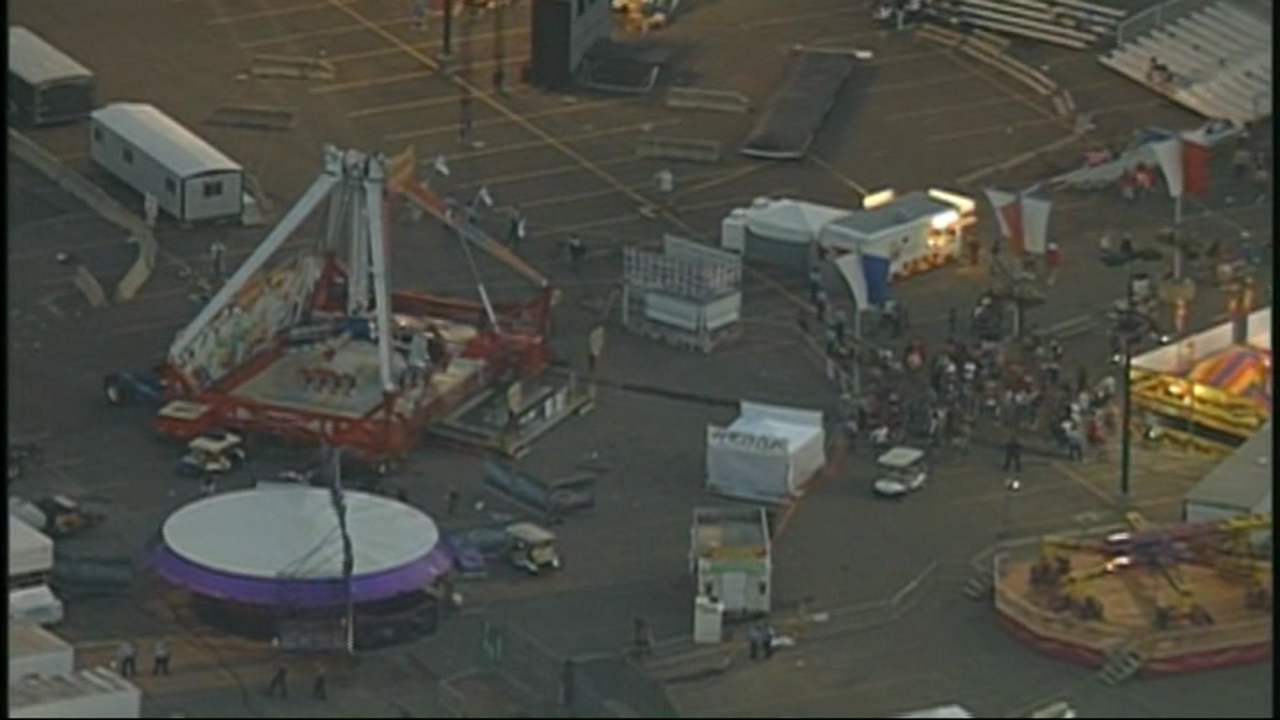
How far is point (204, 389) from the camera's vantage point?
293 ft

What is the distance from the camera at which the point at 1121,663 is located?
7994 centimetres

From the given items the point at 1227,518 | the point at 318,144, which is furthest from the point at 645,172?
the point at 1227,518

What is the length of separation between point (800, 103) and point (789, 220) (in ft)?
27.0

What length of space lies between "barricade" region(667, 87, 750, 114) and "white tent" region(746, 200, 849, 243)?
7859mm

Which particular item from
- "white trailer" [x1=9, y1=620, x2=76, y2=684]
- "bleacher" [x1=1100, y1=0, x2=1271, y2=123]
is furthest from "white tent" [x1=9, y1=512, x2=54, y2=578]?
"bleacher" [x1=1100, y1=0, x2=1271, y2=123]

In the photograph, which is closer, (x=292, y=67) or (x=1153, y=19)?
(x=292, y=67)

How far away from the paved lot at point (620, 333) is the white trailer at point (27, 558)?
0.89m

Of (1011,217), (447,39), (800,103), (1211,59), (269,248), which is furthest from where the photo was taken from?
(447,39)

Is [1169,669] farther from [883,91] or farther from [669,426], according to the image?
[883,91]

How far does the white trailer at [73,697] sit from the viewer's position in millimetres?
75312

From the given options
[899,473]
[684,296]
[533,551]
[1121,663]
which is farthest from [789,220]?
[1121,663]

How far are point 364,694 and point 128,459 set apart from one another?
993 cm

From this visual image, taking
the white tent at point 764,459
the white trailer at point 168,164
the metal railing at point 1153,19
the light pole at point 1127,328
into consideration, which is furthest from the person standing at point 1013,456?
the metal railing at point 1153,19

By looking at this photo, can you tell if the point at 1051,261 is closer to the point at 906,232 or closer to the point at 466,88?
the point at 906,232
